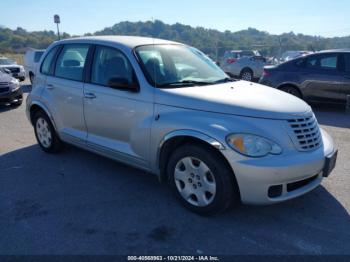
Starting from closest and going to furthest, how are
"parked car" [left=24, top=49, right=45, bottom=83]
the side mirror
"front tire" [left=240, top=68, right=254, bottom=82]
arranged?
the side mirror → "parked car" [left=24, top=49, right=45, bottom=83] → "front tire" [left=240, top=68, right=254, bottom=82]

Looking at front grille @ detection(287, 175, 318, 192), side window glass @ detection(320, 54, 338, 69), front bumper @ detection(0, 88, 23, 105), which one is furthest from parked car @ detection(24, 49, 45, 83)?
front grille @ detection(287, 175, 318, 192)

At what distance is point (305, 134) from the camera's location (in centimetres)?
330

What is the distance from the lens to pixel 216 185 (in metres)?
3.26

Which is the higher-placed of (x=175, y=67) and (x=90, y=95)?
(x=175, y=67)

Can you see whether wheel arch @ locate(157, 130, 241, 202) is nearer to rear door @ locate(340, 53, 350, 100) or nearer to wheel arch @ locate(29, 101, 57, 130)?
wheel arch @ locate(29, 101, 57, 130)

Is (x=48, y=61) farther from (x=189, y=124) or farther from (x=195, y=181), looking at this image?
(x=195, y=181)

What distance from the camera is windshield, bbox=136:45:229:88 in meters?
3.87

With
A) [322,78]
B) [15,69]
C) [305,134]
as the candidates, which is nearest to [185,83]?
[305,134]

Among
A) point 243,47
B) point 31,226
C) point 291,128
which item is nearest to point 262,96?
point 291,128

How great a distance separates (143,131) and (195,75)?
39.8 inches

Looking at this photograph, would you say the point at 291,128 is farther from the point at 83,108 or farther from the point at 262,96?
the point at 83,108

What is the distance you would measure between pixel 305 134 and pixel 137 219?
1905 mm

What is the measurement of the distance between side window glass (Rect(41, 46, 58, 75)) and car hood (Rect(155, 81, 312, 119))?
2.45 metres

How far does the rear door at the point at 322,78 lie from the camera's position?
824 cm
